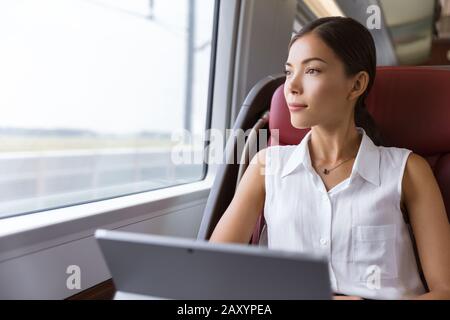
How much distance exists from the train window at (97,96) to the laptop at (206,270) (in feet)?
2.28

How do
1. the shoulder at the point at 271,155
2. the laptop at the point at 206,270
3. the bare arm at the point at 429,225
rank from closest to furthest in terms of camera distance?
Result: the laptop at the point at 206,270, the bare arm at the point at 429,225, the shoulder at the point at 271,155

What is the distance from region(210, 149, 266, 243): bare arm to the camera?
42.7 inches

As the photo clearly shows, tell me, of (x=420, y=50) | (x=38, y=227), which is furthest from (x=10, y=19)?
(x=420, y=50)

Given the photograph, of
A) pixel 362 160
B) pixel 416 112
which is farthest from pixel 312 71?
pixel 416 112

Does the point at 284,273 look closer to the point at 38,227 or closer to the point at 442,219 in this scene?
the point at 442,219

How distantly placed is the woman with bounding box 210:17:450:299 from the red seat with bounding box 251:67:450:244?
5.2 inches

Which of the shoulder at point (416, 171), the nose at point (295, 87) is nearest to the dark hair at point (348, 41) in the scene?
the nose at point (295, 87)

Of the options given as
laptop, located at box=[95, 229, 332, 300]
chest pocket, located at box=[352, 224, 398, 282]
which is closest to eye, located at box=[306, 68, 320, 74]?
chest pocket, located at box=[352, 224, 398, 282]

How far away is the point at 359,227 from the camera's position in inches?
38.8

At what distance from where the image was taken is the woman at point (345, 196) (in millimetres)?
972

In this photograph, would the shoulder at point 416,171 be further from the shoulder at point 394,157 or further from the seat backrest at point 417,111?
the seat backrest at point 417,111

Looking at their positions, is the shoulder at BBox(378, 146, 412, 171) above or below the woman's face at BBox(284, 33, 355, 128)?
below

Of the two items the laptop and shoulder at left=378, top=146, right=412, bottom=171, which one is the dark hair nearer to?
shoulder at left=378, top=146, right=412, bottom=171
